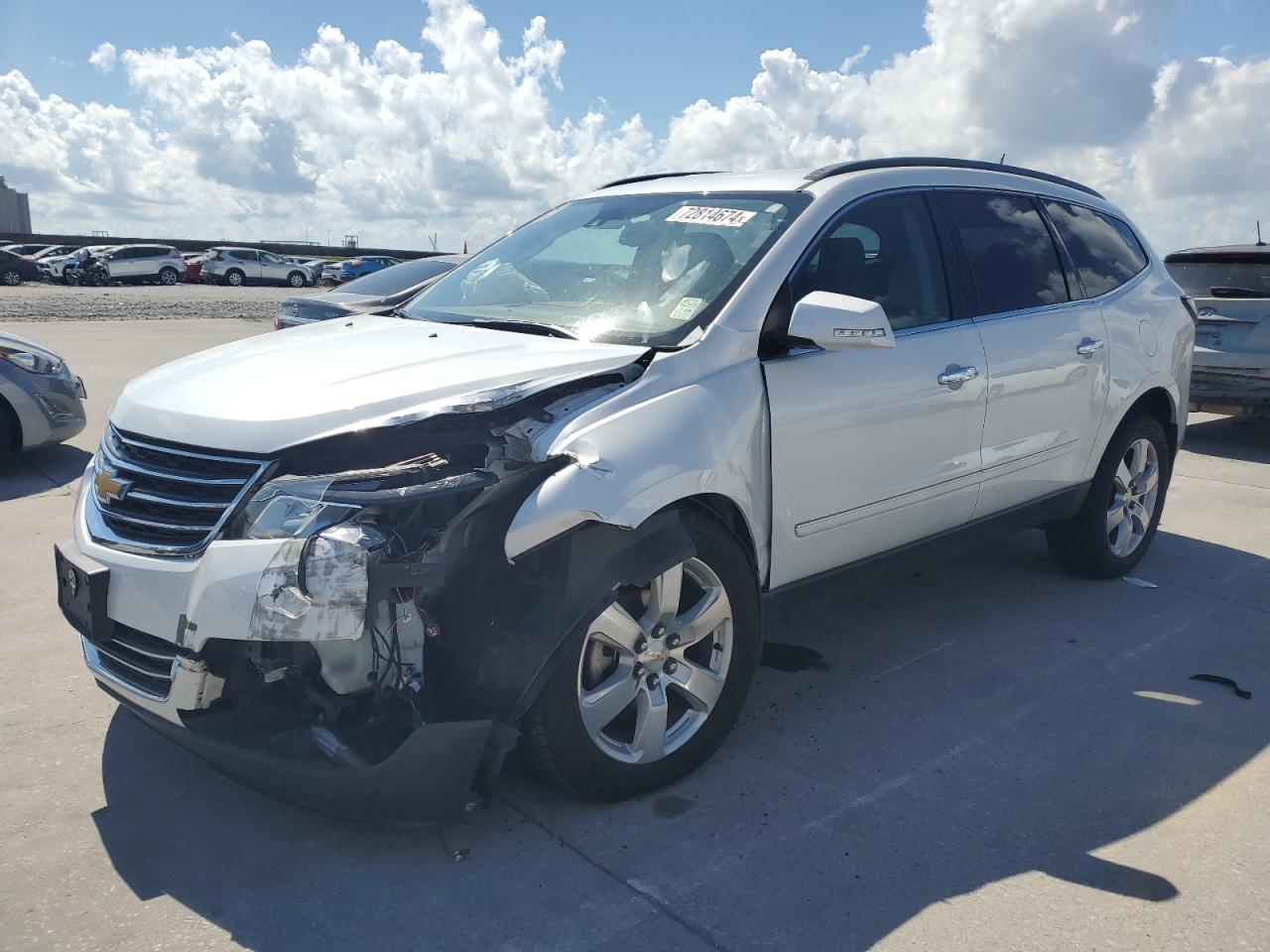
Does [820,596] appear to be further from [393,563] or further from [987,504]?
[393,563]

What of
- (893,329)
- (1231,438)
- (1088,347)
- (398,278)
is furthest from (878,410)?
(1231,438)

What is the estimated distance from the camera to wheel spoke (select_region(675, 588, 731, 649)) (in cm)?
329

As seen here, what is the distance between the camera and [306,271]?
46438 mm

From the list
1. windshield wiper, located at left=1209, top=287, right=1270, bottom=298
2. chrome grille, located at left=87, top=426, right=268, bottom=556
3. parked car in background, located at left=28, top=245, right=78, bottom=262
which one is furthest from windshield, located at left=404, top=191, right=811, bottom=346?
parked car in background, located at left=28, top=245, right=78, bottom=262

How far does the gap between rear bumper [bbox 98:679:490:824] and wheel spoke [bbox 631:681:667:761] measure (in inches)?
22.7

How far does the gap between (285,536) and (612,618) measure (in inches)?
36.4

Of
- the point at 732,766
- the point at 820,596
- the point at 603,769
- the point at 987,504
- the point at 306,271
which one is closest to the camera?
the point at 603,769

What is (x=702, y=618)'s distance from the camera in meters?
3.32

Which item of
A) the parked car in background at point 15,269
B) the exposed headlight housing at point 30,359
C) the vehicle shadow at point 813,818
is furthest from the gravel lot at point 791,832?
the parked car in background at point 15,269

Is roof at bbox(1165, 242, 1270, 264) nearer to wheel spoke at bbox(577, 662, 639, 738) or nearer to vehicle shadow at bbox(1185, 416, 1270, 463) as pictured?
vehicle shadow at bbox(1185, 416, 1270, 463)

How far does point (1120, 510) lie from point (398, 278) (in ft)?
23.7

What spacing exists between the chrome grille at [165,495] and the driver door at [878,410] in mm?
1668

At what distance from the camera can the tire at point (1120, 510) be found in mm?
5301

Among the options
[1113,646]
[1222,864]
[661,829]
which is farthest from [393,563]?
[1113,646]
